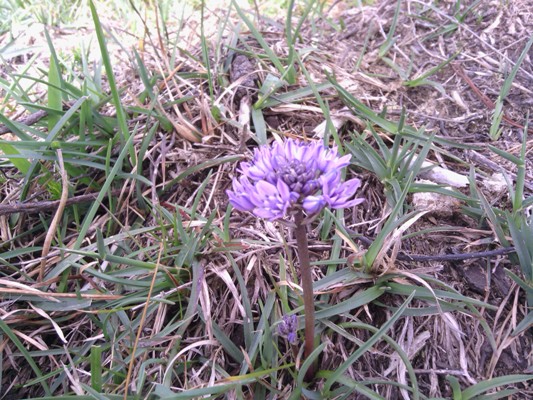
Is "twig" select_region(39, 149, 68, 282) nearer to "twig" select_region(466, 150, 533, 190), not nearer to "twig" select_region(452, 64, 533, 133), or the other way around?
"twig" select_region(466, 150, 533, 190)

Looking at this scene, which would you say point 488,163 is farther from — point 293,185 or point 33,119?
point 33,119

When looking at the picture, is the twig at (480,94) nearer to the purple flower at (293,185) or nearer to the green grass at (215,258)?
the green grass at (215,258)

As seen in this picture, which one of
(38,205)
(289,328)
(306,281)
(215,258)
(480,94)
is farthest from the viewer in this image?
(480,94)

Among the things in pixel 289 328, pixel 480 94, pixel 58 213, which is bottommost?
pixel 289 328

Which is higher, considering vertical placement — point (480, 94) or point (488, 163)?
point (480, 94)

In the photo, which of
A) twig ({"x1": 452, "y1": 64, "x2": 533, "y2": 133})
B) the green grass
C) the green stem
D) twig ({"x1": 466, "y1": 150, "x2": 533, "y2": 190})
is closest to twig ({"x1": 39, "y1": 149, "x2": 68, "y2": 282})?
the green grass

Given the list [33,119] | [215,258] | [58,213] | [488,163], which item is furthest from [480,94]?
[33,119]

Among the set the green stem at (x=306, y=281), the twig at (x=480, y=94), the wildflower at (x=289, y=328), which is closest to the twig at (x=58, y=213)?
the wildflower at (x=289, y=328)
